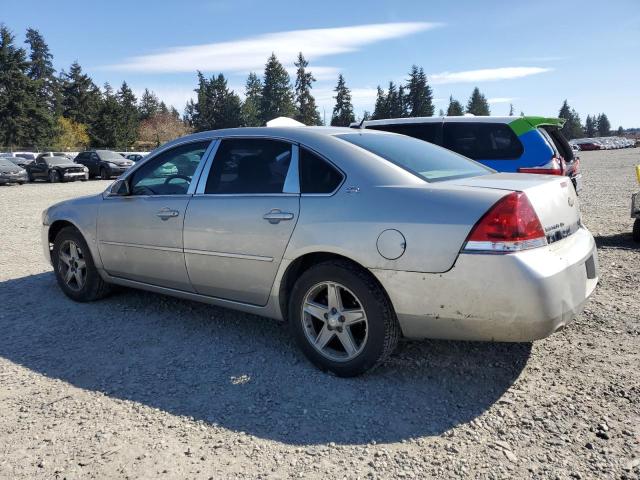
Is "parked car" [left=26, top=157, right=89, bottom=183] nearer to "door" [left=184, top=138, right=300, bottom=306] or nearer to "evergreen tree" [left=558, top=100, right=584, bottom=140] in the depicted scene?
"door" [left=184, top=138, right=300, bottom=306]

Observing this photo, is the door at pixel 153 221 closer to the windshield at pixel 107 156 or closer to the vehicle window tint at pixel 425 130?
the vehicle window tint at pixel 425 130

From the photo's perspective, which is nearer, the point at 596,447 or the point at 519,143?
the point at 596,447

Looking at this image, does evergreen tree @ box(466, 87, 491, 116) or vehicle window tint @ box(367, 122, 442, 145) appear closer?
vehicle window tint @ box(367, 122, 442, 145)

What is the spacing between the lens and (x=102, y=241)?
473 centimetres

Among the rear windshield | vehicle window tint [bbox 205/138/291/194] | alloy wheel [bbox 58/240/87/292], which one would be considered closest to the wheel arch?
vehicle window tint [bbox 205/138/291/194]

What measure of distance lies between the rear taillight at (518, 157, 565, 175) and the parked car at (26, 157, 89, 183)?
25374 mm

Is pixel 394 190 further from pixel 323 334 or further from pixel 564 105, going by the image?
pixel 564 105

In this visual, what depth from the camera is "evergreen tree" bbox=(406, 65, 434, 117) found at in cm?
9369

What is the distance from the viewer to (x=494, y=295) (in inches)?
110

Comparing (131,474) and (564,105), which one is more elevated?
(564,105)

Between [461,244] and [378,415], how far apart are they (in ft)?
3.48

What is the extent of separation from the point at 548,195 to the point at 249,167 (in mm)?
2070

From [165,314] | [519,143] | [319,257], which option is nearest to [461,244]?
[319,257]

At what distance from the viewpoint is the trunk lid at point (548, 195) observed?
298cm
